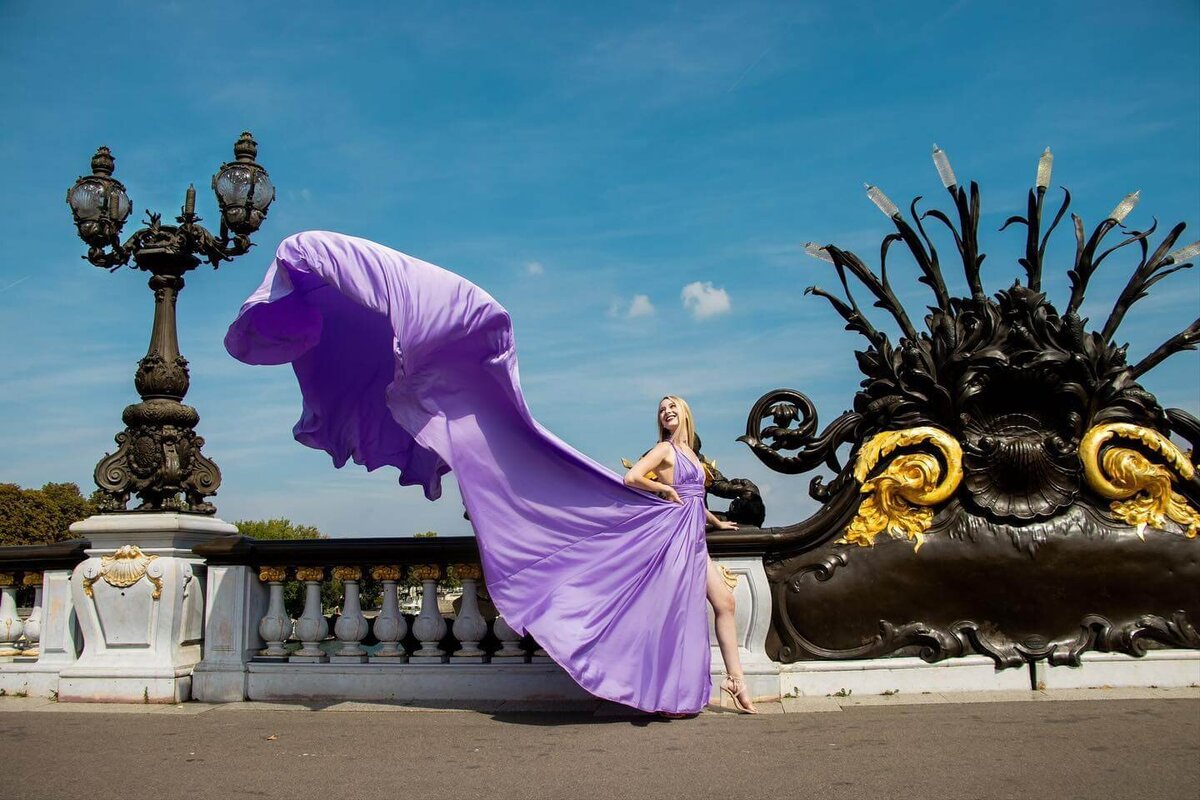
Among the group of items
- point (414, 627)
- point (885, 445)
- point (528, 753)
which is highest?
point (885, 445)

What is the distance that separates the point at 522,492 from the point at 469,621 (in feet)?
4.21

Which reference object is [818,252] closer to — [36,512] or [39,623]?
[39,623]

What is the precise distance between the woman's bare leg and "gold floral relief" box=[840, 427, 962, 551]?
1.04 metres

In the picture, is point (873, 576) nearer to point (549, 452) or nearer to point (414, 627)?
point (549, 452)

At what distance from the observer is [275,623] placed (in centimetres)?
789

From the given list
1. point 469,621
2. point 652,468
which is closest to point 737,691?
point 652,468

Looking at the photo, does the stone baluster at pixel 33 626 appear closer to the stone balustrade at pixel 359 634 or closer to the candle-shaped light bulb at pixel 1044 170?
the stone balustrade at pixel 359 634

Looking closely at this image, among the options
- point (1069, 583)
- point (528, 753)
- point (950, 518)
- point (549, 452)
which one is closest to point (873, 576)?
point (950, 518)

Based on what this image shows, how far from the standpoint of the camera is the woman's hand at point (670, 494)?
23.1ft

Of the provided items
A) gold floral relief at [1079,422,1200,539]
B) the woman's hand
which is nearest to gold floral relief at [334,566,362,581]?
the woman's hand

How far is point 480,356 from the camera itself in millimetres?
7039

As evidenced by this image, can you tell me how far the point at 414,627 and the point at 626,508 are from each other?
1930 mm

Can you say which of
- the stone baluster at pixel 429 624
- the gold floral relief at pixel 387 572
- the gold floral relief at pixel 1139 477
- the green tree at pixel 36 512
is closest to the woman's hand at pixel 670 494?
the stone baluster at pixel 429 624

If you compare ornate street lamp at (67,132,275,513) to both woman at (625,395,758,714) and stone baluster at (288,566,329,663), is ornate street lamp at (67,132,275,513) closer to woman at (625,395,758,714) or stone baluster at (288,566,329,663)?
stone baluster at (288,566,329,663)
